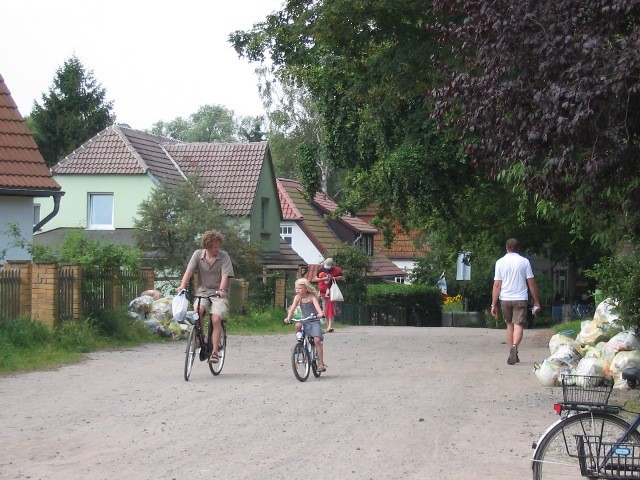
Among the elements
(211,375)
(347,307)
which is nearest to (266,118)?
(347,307)

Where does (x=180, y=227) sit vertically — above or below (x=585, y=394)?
above

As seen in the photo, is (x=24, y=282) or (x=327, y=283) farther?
(x=327, y=283)

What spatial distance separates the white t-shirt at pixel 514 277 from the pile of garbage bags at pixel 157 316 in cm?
674

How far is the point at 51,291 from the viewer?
17.8 meters

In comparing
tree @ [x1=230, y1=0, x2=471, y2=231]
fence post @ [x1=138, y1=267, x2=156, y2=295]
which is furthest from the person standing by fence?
fence post @ [x1=138, y1=267, x2=156, y2=295]

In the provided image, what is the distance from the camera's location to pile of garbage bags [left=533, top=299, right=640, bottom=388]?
1282 cm

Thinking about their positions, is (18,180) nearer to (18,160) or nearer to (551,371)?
(18,160)

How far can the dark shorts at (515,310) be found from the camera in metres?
16.4

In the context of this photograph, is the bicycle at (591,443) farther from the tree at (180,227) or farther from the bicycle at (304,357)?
the tree at (180,227)

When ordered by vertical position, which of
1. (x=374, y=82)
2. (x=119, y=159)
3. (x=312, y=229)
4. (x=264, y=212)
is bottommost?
(x=312, y=229)

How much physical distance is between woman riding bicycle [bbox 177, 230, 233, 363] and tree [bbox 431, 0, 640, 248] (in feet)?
15.5

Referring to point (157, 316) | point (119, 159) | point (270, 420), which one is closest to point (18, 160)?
point (157, 316)

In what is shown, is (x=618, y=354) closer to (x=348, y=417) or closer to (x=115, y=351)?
(x=348, y=417)

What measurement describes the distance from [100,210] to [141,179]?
2.18 metres
